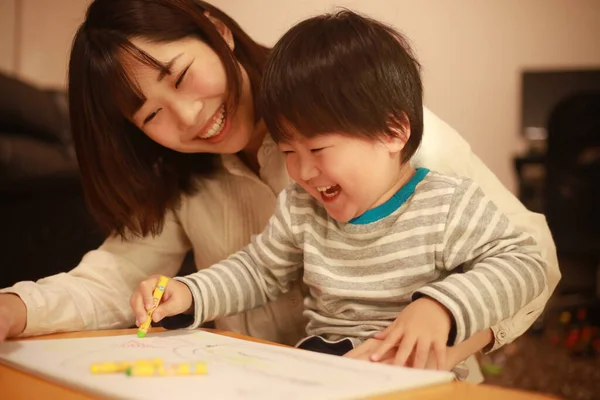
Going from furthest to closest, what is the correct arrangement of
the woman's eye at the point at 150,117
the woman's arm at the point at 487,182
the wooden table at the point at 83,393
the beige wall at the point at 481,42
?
1. the beige wall at the point at 481,42
2. the woman's eye at the point at 150,117
3. the woman's arm at the point at 487,182
4. the wooden table at the point at 83,393

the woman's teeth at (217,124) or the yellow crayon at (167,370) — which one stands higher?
the woman's teeth at (217,124)

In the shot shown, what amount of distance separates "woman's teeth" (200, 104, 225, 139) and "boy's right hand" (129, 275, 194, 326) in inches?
10.3

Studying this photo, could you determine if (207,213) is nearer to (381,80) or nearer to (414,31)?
(381,80)

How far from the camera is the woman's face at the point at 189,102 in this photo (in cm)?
93

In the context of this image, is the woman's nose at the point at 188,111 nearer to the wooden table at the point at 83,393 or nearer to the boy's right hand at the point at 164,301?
the boy's right hand at the point at 164,301

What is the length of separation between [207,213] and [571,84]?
2.75 m

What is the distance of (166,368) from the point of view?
0.56m

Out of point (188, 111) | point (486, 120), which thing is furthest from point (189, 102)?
point (486, 120)

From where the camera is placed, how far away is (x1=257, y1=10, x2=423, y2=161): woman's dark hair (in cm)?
76

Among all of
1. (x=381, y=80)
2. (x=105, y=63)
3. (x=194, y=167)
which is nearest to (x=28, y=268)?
(x=194, y=167)

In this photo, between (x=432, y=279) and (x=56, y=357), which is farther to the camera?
(x=432, y=279)

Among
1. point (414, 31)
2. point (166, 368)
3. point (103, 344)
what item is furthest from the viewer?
point (414, 31)

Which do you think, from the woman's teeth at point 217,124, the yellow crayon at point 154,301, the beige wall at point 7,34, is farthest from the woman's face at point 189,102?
the beige wall at point 7,34

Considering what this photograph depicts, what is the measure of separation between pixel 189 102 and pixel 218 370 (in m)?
0.48
